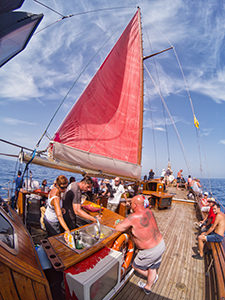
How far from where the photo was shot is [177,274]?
126 inches

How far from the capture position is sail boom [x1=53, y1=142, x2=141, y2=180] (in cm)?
434

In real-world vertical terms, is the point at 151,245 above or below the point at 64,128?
below

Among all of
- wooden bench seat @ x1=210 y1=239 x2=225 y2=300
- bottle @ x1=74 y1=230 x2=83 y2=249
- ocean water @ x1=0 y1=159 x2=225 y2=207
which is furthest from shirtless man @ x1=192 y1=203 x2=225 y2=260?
ocean water @ x1=0 y1=159 x2=225 y2=207

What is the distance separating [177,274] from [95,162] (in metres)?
3.16

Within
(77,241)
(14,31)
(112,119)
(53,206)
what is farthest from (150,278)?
(14,31)

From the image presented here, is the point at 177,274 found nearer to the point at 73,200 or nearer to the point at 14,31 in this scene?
the point at 73,200

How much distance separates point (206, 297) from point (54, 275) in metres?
2.58

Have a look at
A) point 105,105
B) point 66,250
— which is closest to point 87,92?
point 105,105

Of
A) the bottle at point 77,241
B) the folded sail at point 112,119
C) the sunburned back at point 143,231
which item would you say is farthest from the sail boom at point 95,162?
the bottle at point 77,241

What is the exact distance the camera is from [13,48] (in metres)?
2.65

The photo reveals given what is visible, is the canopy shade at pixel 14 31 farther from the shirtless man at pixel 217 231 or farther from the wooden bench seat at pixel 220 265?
the shirtless man at pixel 217 231

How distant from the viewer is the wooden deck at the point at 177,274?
266cm

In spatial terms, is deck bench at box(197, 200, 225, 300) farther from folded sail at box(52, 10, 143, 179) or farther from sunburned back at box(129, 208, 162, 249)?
folded sail at box(52, 10, 143, 179)

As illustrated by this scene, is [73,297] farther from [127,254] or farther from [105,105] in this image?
[105,105]
